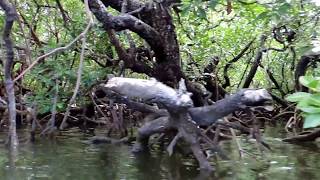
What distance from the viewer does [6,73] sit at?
4902mm

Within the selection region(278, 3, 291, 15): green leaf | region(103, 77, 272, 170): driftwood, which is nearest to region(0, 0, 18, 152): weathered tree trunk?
region(103, 77, 272, 170): driftwood

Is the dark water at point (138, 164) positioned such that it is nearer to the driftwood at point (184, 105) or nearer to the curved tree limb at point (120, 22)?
the driftwood at point (184, 105)

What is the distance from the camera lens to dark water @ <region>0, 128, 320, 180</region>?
4.95m

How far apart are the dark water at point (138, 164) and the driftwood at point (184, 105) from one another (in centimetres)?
26

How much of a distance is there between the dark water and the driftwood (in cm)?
26

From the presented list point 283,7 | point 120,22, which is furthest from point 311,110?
point 120,22

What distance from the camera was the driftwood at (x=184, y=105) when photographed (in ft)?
16.0

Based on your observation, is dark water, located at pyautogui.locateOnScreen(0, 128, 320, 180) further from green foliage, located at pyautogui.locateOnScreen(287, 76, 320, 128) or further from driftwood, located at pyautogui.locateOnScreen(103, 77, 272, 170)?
green foliage, located at pyautogui.locateOnScreen(287, 76, 320, 128)

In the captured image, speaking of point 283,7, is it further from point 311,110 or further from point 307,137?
point 307,137

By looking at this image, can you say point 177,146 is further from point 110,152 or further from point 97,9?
point 97,9

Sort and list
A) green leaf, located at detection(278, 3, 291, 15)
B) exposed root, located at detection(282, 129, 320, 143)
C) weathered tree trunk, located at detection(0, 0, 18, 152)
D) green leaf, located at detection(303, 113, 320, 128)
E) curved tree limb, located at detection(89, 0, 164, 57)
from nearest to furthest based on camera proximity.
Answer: green leaf, located at detection(303, 113, 320, 128), green leaf, located at detection(278, 3, 291, 15), weathered tree trunk, located at detection(0, 0, 18, 152), curved tree limb, located at detection(89, 0, 164, 57), exposed root, located at detection(282, 129, 320, 143)

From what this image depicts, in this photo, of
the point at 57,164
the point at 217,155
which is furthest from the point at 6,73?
the point at 217,155

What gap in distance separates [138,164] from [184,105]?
0.82m

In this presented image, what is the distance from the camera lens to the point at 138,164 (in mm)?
5527
